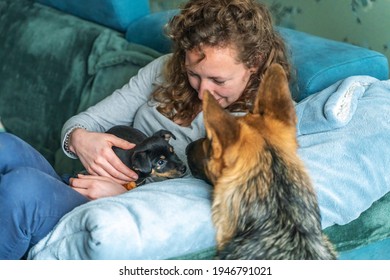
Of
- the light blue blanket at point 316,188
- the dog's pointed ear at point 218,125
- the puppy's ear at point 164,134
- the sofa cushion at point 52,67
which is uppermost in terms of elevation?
the dog's pointed ear at point 218,125

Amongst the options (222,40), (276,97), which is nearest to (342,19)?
(222,40)

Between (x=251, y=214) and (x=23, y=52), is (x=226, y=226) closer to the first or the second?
(x=251, y=214)

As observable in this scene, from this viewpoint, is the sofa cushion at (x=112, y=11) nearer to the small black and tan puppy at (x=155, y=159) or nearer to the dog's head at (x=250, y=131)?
the small black and tan puppy at (x=155, y=159)

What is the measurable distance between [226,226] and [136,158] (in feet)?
2.58

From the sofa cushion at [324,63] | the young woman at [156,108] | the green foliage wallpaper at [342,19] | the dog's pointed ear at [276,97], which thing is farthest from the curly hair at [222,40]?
the green foliage wallpaper at [342,19]

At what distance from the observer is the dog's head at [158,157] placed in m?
2.53

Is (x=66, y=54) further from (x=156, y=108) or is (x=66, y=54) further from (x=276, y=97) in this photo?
(x=276, y=97)

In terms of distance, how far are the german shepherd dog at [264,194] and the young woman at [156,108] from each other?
55cm

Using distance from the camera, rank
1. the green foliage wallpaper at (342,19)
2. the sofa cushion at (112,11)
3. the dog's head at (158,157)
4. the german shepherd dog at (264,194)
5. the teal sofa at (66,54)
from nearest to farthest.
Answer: the german shepherd dog at (264,194) < the dog's head at (158,157) < the green foliage wallpaper at (342,19) < the teal sofa at (66,54) < the sofa cushion at (112,11)

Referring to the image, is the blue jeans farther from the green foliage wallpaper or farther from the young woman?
the green foliage wallpaper

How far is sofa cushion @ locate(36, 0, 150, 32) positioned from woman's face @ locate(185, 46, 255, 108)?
126 cm
